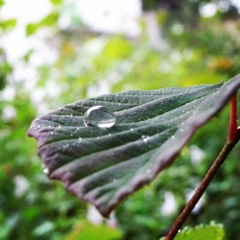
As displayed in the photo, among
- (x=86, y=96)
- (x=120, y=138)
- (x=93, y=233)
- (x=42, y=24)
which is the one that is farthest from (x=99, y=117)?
(x=86, y=96)

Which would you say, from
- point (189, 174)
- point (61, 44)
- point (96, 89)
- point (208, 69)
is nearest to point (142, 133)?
point (189, 174)

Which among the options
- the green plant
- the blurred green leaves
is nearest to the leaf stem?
the green plant

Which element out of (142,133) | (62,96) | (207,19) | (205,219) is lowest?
(205,219)

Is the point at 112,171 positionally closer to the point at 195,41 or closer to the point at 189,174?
the point at 189,174

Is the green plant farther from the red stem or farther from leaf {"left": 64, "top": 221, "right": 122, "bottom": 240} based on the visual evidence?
leaf {"left": 64, "top": 221, "right": 122, "bottom": 240}

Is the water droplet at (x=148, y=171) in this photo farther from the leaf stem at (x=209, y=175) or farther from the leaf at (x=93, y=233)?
the leaf at (x=93, y=233)

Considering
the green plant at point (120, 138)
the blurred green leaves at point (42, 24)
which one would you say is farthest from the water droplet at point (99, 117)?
the blurred green leaves at point (42, 24)
